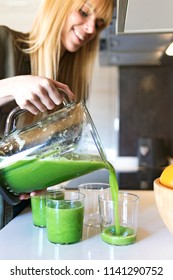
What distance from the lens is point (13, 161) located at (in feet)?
1.87

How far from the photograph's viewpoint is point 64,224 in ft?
1.78

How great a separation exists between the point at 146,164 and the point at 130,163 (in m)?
0.12

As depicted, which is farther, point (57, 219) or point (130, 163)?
point (130, 163)

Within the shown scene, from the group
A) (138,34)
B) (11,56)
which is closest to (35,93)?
(11,56)

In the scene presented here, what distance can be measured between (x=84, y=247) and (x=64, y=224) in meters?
0.05

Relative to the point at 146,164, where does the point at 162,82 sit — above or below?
above

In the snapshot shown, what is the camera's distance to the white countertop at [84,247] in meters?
0.49

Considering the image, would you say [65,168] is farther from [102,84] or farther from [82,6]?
[102,84]

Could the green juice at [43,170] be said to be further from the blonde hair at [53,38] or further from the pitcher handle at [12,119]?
the blonde hair at [53,38]

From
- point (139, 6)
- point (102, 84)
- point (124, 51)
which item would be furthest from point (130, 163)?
point (139, 6)

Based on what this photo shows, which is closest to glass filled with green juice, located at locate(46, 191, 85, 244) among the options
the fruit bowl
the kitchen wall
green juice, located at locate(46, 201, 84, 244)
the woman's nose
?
green juice, located at locate(46, 201, 84, 244)

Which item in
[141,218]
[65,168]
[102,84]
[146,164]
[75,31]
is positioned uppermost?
[75,31]

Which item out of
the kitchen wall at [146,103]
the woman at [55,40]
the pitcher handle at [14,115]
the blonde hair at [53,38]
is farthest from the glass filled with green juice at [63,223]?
the kitchen wall at [146,103]

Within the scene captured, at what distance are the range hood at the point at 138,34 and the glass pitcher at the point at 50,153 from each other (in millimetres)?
305
